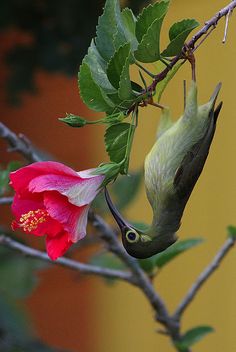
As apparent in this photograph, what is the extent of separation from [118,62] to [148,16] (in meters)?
0.06

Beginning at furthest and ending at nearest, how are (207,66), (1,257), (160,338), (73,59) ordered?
(160,338) → (207,66) → (73,59) → (1,257)

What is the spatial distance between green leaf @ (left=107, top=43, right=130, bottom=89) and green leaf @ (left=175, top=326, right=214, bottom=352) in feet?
2.22

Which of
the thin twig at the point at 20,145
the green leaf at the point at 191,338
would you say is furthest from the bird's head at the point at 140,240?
the green leaf at the point at 191,338

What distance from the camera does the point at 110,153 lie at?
2.49 feet

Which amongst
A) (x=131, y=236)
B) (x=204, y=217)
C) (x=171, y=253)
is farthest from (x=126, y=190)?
(x=204, y=217)

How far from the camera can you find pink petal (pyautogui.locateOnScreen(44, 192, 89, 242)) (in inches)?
28.1

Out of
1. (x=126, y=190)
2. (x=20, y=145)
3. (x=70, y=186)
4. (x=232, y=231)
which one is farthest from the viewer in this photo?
(x=126, y=190)

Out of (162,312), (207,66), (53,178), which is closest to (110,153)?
(53,178)

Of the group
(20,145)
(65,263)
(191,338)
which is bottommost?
(191,338)

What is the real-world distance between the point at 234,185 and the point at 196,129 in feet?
7.22

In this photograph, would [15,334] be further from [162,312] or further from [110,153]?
[110,153]

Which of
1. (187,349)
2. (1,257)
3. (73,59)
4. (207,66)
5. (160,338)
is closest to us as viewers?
(187,349)

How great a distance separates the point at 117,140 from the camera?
76 cm

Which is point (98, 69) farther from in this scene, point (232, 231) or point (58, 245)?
point (232, 231)
